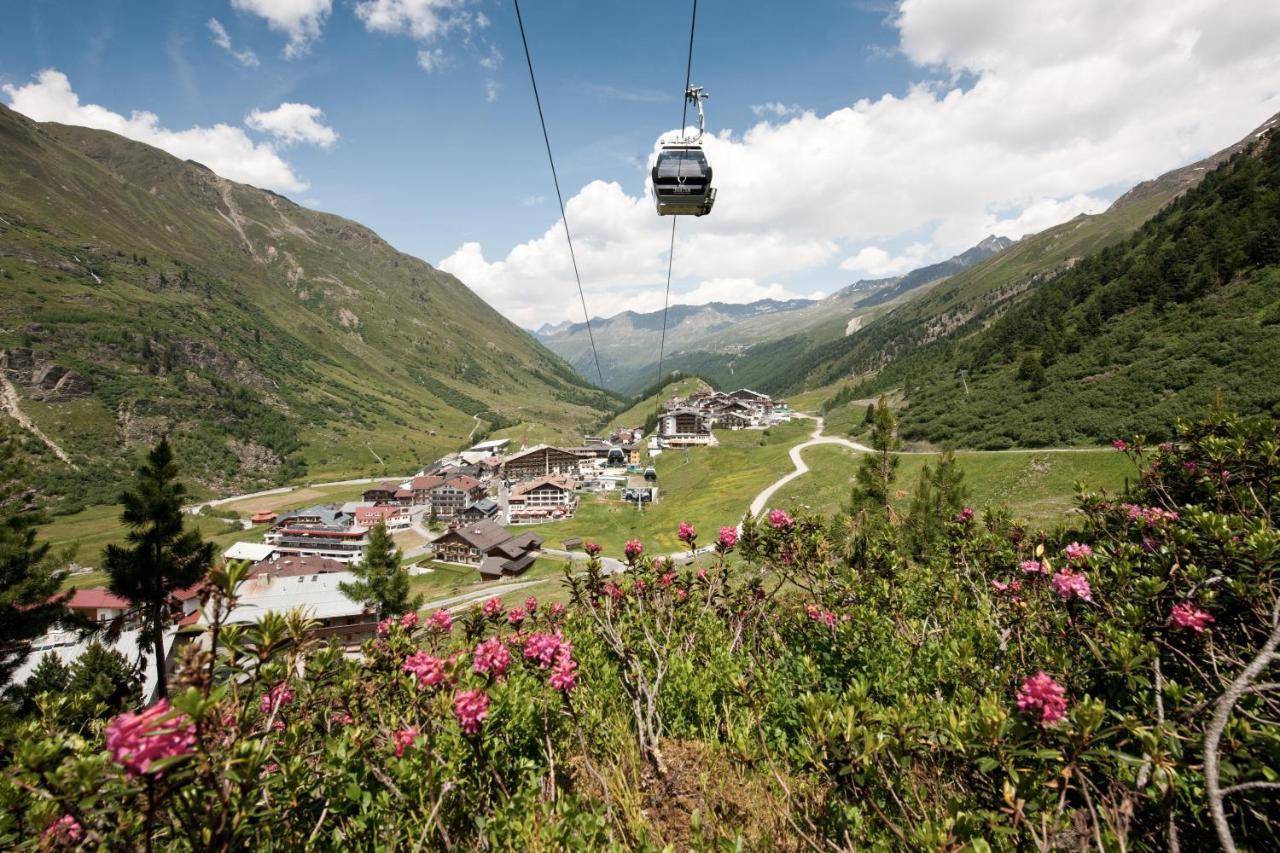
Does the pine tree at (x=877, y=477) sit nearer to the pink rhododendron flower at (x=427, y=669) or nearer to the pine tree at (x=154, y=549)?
the pink rhododendron flower at (x=427, y=669)

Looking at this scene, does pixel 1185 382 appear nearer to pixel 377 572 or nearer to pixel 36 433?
pixel 377 572

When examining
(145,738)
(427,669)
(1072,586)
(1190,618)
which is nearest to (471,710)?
(427,669)

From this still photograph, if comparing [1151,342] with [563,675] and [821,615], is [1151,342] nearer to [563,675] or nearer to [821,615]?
[821,615]

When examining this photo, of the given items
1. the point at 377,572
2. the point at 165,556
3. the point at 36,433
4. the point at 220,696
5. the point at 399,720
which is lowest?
the point at 377,572

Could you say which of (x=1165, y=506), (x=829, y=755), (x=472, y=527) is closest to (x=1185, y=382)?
(x=1165, y=506)

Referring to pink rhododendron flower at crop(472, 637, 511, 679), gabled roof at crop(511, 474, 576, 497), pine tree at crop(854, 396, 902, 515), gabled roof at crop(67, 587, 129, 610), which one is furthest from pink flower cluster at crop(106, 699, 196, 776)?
gabled roof at crop(511, 474, 576, 497)
